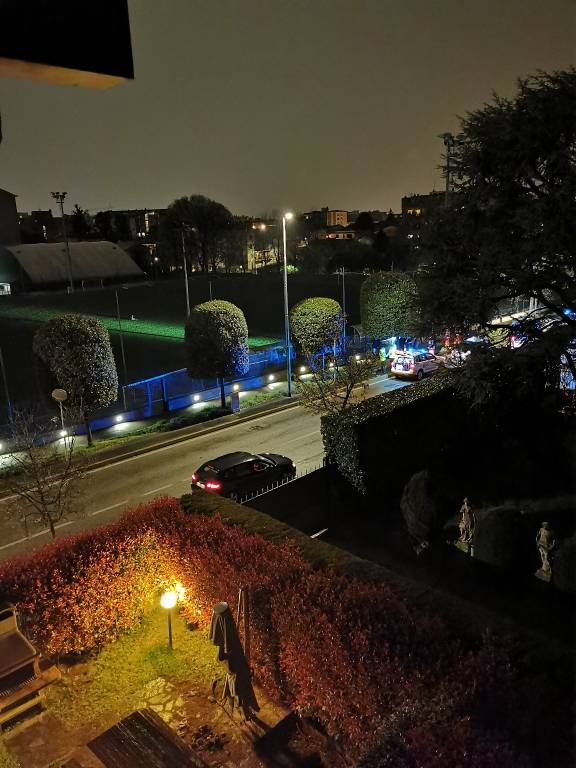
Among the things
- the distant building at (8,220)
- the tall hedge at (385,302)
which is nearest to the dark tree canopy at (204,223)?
the distant building at (8,220)

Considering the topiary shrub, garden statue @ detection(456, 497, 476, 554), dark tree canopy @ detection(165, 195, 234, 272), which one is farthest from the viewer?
dark tree canopy @ detection(165, 195, 234, 272)

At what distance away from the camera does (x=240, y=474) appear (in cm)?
1573

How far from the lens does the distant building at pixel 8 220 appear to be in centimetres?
5938

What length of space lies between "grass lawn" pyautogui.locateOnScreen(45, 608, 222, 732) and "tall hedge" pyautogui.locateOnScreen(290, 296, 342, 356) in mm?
21080

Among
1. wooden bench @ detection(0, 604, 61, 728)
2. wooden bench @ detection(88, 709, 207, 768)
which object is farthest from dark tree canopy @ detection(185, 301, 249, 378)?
wooden bench @ detection(88, 709, 207, 768)

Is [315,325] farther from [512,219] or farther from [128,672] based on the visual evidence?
[128,672]

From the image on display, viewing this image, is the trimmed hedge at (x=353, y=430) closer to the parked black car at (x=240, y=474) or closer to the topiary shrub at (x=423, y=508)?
the topiary shrub at (x=423, y=508)

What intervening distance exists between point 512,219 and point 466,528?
7782 millimetres

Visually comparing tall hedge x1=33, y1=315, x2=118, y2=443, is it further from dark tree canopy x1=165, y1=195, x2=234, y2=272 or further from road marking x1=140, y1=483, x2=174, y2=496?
dark tree canopy x1=165, y1=195, x2=234, y2=272

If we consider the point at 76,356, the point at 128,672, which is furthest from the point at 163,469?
the point at 128,672

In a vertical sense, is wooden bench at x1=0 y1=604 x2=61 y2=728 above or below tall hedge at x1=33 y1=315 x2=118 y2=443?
below

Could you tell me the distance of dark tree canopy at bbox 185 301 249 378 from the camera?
81.7 feet

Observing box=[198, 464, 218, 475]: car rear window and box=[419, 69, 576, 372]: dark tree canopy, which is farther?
box=[198, 464, 218, 475]: car rear window

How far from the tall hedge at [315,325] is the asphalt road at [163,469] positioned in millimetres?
5412
